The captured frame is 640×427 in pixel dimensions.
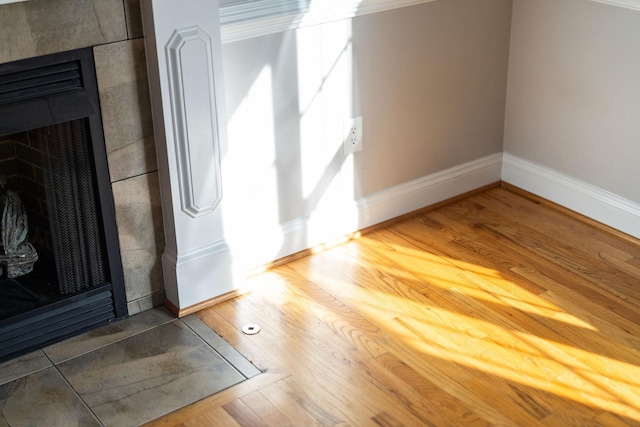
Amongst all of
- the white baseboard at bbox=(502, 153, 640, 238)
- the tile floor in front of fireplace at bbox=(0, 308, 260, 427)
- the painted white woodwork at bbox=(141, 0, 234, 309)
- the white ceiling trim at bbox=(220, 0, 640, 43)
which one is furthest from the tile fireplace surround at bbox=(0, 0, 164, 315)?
the white baseboard at bbox=(502, 153, 640, 238)

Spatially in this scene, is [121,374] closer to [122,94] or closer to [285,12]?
[122,94]

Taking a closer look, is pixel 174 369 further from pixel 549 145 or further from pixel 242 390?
pixel 549 145

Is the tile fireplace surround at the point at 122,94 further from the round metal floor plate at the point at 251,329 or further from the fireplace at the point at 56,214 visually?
the round metal floor plate at the point at 251,329

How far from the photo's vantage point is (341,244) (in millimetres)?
3090

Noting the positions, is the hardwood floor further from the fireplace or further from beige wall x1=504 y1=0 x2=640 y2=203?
the fireplace

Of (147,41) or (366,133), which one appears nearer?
(147,41)

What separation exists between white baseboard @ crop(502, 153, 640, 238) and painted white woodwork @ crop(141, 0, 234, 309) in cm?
134

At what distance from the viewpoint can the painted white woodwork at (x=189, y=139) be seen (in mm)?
2346

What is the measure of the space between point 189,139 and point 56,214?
45 centimetres

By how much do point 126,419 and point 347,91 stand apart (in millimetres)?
1322

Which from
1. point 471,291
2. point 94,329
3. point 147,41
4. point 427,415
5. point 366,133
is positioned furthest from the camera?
point 366,133

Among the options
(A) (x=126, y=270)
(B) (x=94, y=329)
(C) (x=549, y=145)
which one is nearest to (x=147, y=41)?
(A) (x=126, y=270)

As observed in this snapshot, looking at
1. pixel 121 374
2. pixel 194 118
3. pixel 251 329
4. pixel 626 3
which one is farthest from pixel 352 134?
pixel 121 374

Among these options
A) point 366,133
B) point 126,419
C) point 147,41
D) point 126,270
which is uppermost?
point 147,41
